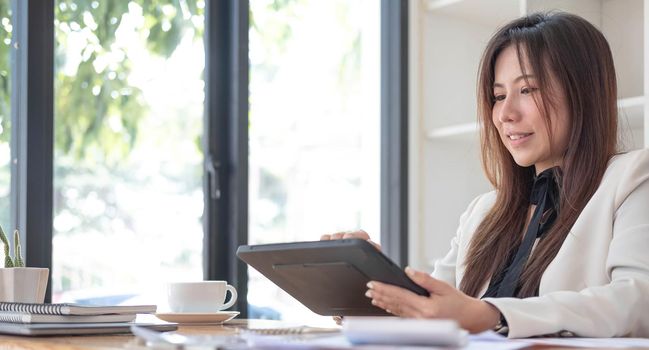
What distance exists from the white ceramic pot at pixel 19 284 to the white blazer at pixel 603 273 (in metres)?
0.87

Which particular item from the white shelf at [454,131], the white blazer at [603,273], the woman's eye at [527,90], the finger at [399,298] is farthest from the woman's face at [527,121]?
the white shelf at [454,131]

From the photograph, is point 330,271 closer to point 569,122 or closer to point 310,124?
point 569,122

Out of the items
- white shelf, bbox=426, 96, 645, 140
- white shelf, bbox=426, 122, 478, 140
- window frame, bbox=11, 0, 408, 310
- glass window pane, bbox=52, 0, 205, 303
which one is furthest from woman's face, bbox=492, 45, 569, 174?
glass window pane, bbox=52, 0, 205, 303

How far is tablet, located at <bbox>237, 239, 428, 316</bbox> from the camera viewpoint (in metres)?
1.23

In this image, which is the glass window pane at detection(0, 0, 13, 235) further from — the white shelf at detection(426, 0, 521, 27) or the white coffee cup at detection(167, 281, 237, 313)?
the white shelf at detection(426, 0, 521, 27)

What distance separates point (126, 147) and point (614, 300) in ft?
5.60

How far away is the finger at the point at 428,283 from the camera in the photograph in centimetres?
126

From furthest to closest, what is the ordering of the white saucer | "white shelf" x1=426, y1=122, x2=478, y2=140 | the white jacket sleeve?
"white shelf" x1=426, y1=122, x2=478, y2=140 → the white saucer → the white jacket sleeve

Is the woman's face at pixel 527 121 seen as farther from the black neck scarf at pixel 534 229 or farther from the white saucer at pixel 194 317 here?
the white saucer at pixel 194 317

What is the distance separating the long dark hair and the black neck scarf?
0.02m

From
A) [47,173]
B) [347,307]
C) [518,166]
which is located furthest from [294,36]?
[347,307]

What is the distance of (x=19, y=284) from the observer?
1.75 meters

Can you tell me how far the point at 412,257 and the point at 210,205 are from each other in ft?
2.42

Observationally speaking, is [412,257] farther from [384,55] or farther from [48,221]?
[48,221]
